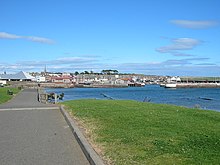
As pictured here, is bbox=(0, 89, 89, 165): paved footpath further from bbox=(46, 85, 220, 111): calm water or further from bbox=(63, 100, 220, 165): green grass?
bbox=(46, 85, 220, 111): calm water

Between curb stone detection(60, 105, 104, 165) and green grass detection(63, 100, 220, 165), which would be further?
curb stone detection(60, 105, 104, 165)

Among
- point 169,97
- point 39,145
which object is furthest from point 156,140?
point 169,97

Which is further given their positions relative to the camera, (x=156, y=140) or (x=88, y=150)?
(x=156, y=140)

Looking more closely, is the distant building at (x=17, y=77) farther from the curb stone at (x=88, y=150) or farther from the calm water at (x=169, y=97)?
the curb stone at (x=88, y=150)

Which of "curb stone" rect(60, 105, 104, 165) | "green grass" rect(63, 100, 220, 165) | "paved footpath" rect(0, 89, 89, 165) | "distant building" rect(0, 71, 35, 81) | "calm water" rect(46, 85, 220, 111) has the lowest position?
"calm water" rect(46, 85, 220, 111)

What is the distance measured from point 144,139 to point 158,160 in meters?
1.97

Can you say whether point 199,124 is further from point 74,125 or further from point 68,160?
point 68,160

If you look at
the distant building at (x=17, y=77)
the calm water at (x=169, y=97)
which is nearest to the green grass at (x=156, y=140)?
the calm water at (x=169, y=97)

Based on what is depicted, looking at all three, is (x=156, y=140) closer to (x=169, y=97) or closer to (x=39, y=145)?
(x=39, y=145)

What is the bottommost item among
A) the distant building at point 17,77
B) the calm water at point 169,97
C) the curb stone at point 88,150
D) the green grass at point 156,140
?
the calm water at point 169,97

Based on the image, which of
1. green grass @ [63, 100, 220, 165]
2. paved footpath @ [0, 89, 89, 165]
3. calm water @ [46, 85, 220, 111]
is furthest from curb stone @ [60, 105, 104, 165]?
calm water @ [46, 85, 220, 111]

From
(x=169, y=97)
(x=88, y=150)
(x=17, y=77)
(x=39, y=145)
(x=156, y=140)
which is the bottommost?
(x=169, y=97)

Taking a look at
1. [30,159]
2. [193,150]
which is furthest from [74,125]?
[193,150]

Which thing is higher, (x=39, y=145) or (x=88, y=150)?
(x=88, y=150)
